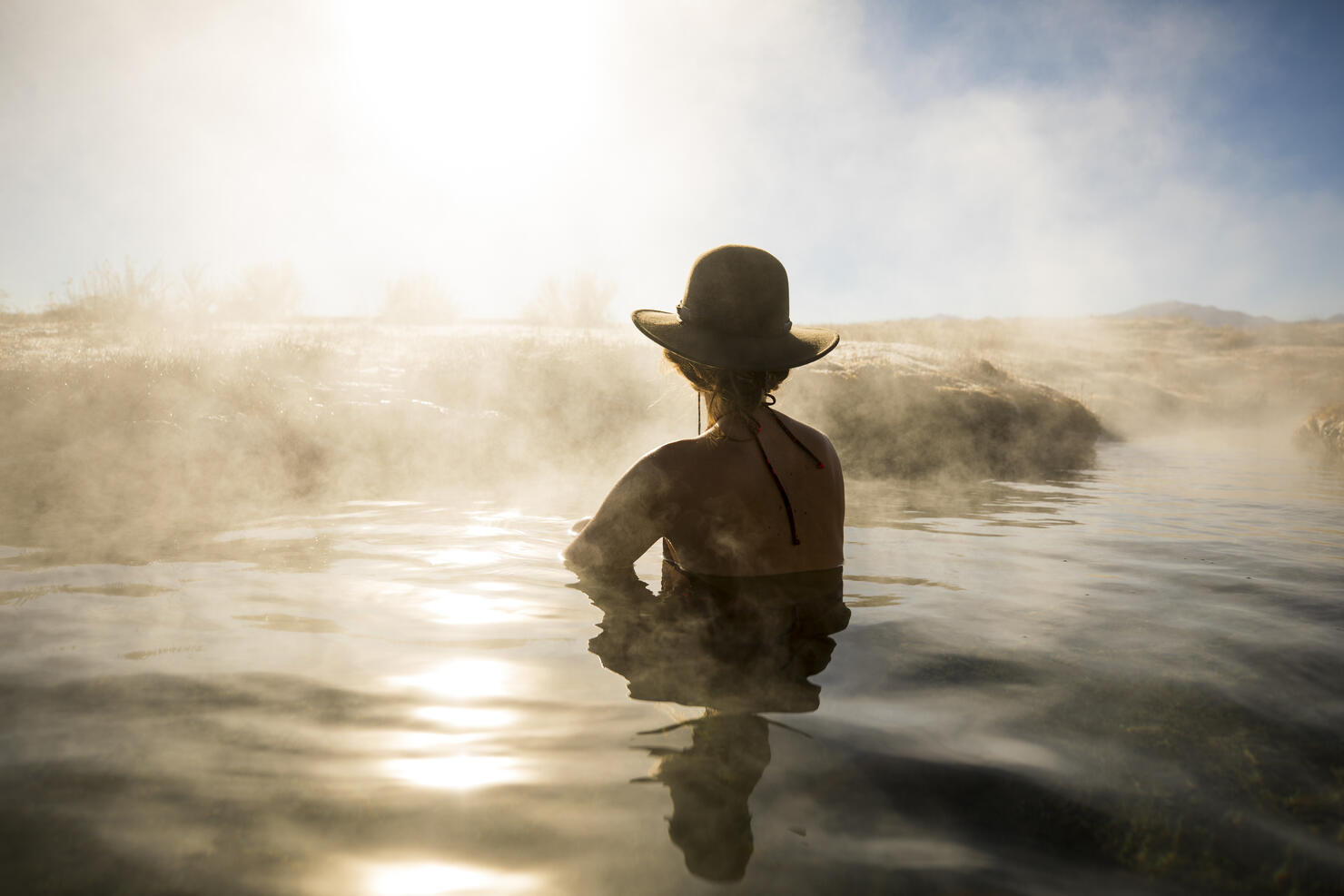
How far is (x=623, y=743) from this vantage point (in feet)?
5.90

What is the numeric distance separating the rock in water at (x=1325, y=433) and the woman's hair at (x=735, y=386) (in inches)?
484

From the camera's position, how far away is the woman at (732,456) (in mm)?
2633

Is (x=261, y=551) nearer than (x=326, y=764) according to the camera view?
No

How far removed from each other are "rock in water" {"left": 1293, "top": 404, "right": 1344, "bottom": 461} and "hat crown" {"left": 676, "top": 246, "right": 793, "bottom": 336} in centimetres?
1233

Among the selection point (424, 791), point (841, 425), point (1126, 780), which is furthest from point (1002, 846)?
point (841, 425)

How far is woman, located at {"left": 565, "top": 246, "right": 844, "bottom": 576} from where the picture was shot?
104 inches

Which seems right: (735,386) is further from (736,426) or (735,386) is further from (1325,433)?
(1325,433)

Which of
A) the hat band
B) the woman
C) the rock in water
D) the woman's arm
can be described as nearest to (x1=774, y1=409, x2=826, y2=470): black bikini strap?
the woman

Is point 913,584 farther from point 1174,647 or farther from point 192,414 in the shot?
point 192,414

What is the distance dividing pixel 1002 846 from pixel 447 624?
6.47ft

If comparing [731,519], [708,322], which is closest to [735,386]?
[708,322]

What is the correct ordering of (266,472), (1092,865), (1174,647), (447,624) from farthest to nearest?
(266,472) < (447,624) < (1174,647) < (1092,865)

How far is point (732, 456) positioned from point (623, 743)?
1.14 metres

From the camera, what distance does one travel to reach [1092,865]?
1357 mm
